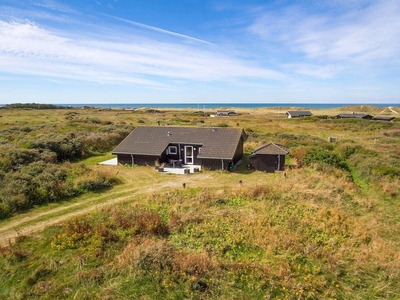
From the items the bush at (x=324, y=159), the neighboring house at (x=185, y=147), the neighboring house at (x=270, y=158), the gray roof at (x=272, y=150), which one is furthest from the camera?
the neighboring house at (x=185, y=147)

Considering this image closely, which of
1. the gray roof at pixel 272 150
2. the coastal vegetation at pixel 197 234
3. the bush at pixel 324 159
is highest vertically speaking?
the gray roof at pixel 272 150

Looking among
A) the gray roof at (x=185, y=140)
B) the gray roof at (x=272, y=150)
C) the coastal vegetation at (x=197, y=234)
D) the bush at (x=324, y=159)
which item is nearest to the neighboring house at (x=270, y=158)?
the gray roof at (x=272, y=150)

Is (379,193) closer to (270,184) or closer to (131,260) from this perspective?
(270,184)

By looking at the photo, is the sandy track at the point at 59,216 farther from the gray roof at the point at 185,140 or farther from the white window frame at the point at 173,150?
the white window frame at the point at 173,150

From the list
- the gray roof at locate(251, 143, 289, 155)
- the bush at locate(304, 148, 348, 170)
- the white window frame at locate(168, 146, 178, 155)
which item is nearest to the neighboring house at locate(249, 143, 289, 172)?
the gray roof at locate(251, 143, 289, 155)

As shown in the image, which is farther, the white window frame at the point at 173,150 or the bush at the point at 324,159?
the white window frame at the point at 173,150

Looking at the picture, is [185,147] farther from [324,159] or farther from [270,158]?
[324,159]

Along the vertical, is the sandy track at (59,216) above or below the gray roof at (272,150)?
below

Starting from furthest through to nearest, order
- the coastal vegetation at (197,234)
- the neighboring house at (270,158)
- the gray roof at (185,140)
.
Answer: the gray roof at (185,140), the neighboring house at (270,158), the coastal vegetation at (197,234)

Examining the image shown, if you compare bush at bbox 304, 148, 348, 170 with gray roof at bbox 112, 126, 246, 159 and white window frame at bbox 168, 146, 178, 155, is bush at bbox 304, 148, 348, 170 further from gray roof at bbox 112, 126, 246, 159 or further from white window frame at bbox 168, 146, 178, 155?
white window frame at bbox 168, 146, 178, 155
